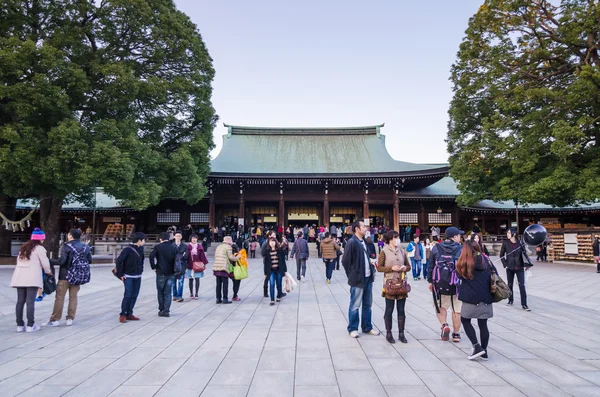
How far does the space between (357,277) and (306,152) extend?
2382 cm

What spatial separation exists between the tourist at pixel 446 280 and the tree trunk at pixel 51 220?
16158 mm

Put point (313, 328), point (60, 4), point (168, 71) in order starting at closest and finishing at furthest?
point (313, 328)
point (60, 4)
point (168, 71)

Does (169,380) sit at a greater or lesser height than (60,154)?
lesser

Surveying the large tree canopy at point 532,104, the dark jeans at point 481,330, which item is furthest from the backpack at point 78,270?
the large tree canopy at point 532,104

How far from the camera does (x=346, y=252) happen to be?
5555 mm

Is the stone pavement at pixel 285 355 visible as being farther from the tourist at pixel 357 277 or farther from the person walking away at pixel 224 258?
the person walking away at pixel 224 258

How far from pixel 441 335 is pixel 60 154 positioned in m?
13.7

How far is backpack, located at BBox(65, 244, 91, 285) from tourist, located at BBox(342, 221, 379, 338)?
461 centimetres

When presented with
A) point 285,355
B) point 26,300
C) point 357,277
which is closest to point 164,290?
point 26,300

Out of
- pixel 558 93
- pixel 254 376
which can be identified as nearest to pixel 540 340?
pixel 254 376

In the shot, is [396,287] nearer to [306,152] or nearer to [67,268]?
[67,268]

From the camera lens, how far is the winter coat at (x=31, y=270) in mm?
5828

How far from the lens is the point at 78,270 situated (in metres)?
6.22

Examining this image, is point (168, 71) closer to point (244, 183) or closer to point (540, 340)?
point (244, 183)
